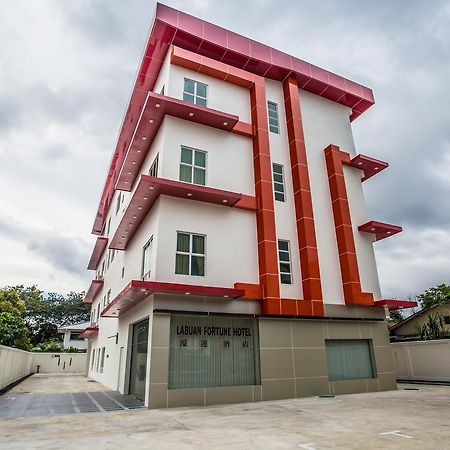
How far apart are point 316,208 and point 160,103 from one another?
28.0ft

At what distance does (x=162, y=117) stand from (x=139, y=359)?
402 inches

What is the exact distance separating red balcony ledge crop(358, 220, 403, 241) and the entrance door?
1107 cm

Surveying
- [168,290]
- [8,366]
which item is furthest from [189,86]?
[8,366]

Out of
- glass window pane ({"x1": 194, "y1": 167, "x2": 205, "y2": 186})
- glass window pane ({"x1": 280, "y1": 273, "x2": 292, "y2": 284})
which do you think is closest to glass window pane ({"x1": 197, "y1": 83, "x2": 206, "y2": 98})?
glass window pane ({"x1": 194, "y1": 167, "x2": 205, "y2": 186})

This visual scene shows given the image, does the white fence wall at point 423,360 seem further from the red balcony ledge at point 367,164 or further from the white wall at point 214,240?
the white wall at point 214,240

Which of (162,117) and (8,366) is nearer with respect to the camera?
(162,117)

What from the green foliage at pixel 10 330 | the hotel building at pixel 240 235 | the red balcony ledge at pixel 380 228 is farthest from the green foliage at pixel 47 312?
the red balcony ledge at pixel 380 228

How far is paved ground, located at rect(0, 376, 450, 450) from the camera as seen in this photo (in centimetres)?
650

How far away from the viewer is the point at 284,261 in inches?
→ 582

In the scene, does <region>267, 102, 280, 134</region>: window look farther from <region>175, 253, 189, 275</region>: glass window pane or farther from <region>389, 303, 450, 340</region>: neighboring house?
<region>389, 303, 450, 340</region>: neighboring house

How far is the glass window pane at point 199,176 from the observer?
14.3 meters

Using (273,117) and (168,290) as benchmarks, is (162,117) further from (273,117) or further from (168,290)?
(168,290)

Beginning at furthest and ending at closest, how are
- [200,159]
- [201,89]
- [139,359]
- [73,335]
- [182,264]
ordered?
[73,335], [201,89], [200,159], [139,359], [182,264]

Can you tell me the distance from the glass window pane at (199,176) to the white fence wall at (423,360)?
46.3 feet
